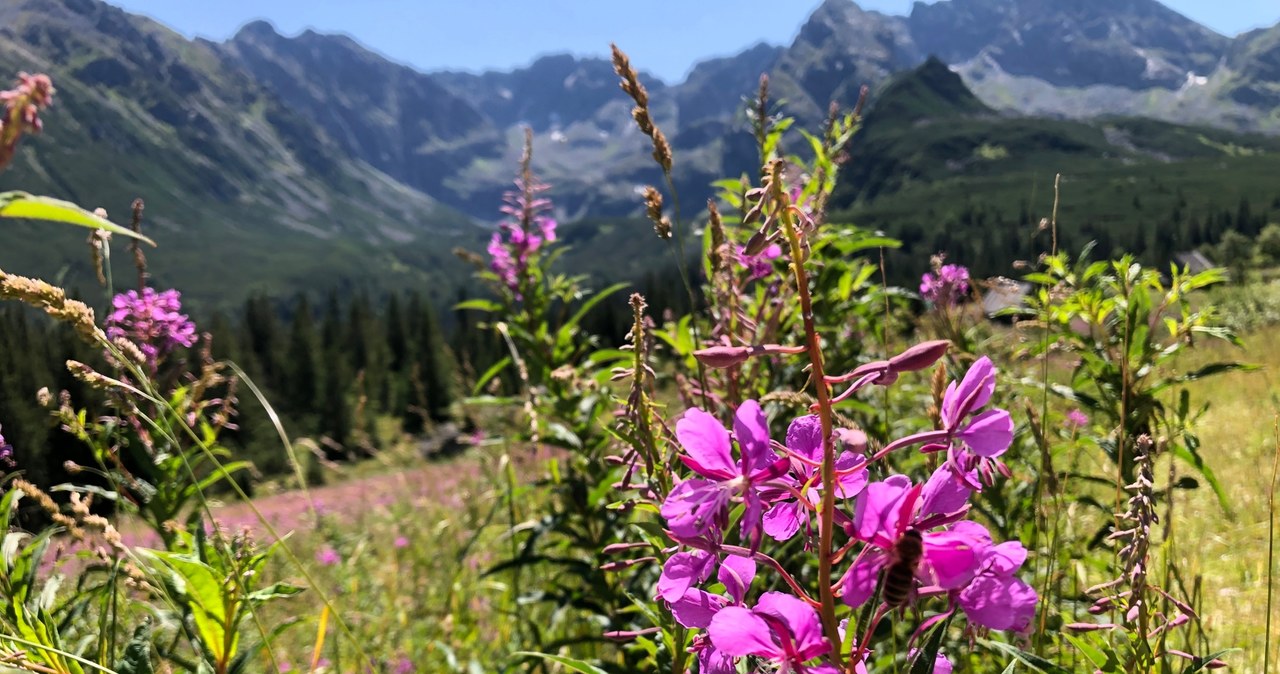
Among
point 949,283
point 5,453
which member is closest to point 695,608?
point 5,453

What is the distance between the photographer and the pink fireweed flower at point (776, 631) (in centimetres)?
83

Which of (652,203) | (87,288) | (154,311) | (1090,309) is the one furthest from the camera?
(87,288)

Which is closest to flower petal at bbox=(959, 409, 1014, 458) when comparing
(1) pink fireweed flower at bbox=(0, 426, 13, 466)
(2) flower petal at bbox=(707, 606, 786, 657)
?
(2) flower petal at bbox=(707, 606, 786, 657)

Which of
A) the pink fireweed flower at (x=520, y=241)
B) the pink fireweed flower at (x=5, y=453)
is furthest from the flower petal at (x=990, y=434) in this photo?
the pink fireweed flower at (x=520, y=241)

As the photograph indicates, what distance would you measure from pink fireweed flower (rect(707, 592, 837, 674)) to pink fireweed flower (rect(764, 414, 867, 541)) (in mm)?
125

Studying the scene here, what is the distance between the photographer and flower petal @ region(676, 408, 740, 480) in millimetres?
880

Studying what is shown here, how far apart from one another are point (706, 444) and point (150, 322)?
2.63 metres

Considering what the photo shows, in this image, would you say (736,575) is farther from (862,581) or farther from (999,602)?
(999,602)

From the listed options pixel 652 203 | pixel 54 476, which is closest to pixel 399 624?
pixel 652 203

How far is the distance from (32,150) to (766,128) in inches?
10290

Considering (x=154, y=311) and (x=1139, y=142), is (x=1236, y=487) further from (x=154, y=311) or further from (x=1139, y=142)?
(x=1139, y=142)

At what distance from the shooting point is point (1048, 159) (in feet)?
582

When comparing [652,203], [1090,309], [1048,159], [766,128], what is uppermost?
[1048,159]

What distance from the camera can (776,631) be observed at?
85 centimetres
